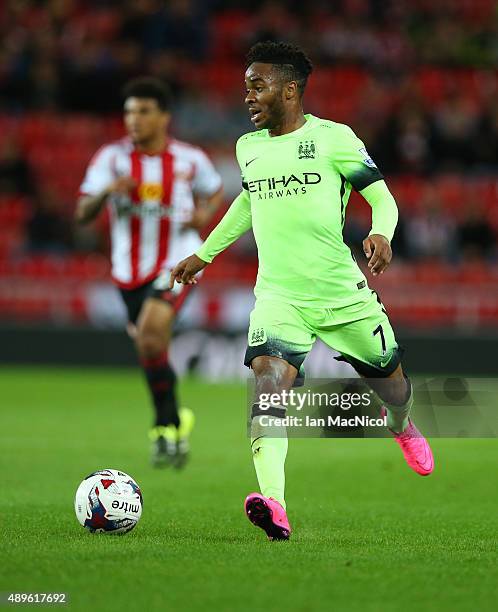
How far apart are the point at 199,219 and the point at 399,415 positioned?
324 cm

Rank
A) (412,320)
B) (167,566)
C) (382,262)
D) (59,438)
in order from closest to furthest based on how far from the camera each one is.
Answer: (167,566)
(382,262)
(59,438)
(412,320)

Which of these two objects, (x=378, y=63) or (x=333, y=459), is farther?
(x=378, y=63)

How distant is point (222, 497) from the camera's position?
738 cm

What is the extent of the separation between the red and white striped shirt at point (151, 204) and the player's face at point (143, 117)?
22cm

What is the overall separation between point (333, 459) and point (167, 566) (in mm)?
4776

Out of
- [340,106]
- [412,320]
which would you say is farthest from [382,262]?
[340,106]

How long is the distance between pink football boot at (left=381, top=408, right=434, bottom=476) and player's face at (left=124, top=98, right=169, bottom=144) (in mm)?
3642

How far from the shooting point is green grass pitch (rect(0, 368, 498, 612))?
4.49 metres

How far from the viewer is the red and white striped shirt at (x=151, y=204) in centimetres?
945

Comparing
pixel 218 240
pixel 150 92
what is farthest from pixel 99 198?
pixel 218 240

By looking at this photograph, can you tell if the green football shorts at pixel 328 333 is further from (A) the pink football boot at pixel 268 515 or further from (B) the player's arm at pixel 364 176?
(A) the pink football boot at pixel 268 515

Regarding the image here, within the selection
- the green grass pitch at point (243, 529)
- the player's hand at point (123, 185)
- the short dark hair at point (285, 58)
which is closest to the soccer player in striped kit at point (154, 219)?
the player's hand at point (123, 185)

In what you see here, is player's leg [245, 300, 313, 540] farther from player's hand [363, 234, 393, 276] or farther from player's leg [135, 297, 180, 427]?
player's leg [135, 297, 180, 427]

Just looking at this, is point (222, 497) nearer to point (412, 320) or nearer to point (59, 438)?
point (59, 438)
